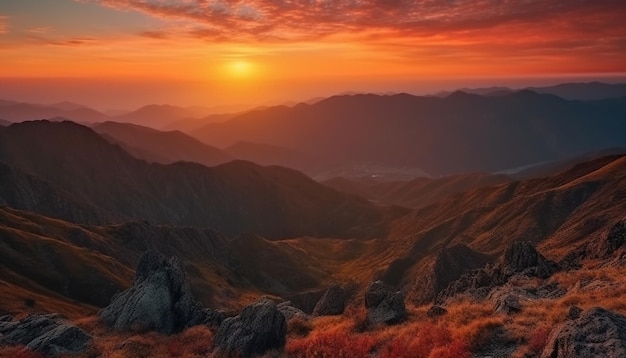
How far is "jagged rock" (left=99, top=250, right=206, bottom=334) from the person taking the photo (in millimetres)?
35031

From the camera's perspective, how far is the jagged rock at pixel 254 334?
83.4ft

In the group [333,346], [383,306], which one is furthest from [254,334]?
[383,306]

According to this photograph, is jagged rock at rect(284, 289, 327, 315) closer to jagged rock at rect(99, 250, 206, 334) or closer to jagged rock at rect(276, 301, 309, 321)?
jagged rock at rect(99, 250, 206, 334)

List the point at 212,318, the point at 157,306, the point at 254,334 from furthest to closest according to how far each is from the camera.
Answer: the point at 212,318, the point at 157,306, the point at 254,334

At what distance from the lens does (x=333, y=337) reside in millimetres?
24406

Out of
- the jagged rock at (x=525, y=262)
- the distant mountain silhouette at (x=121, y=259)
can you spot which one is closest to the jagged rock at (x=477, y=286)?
the jagged rock at (x=525, y=262)

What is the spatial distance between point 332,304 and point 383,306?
10.5 meters

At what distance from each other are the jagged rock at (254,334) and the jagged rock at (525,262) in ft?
72.3

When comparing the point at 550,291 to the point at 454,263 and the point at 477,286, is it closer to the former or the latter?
the point at 477,286

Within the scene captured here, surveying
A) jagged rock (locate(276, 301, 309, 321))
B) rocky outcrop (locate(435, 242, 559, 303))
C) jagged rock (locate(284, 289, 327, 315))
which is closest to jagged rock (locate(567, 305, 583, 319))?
rocky outcrop (locate(435, 242, 559, 303))

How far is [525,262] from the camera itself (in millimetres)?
43781

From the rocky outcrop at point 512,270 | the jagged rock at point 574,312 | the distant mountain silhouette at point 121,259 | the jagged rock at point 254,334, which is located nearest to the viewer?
the jagged rock at point 574,312

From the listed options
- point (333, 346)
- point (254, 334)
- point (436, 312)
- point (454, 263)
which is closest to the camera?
point (333, 346)

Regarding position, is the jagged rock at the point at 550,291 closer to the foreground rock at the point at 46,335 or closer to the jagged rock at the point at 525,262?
the jagged rock at the point at 525,262
